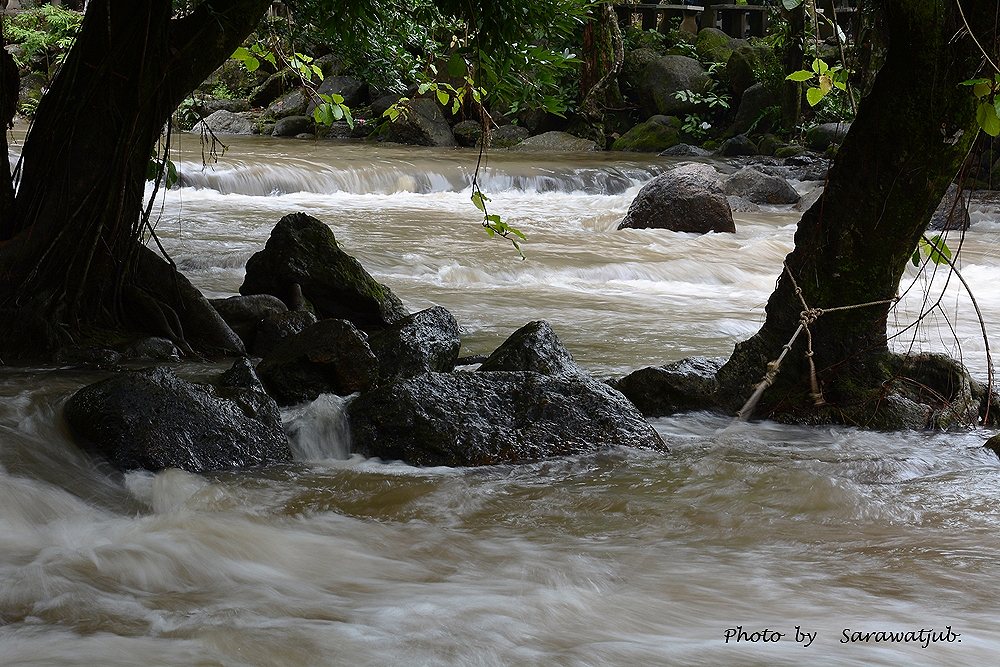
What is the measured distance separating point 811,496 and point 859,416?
1106 millimetres

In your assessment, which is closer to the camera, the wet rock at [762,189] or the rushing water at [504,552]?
the rushing water at [504,552]

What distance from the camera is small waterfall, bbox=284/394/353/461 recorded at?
16.2ft

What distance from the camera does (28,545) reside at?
3709 millimetres

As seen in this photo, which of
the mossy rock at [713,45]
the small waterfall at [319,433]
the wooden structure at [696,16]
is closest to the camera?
the small waterfall at [319,433]

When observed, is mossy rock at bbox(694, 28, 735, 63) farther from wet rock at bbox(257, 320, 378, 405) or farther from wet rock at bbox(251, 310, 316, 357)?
wet rock at bbox(257, 320, 378, 405)

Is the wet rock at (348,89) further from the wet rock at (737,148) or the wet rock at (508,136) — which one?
the wet rock at (737,148)

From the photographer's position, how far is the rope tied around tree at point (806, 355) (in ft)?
16.3

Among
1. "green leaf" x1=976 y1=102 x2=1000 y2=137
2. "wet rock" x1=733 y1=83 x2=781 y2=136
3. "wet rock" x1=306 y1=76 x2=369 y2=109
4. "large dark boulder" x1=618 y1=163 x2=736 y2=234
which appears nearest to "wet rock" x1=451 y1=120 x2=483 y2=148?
"wet rock" x1=306 y1=76 x2=369 y2=109

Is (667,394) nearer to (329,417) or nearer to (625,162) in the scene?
(329,417)

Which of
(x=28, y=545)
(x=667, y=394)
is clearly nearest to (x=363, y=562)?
(x=28, y=545)

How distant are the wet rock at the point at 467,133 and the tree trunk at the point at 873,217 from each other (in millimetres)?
18334

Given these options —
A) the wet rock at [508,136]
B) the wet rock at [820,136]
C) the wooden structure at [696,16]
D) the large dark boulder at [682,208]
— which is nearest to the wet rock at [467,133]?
the wet rock at [508,136]

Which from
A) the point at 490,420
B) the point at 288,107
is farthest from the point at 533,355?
the point at 288,107

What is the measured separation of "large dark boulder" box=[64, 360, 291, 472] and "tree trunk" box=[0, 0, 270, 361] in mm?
1340
